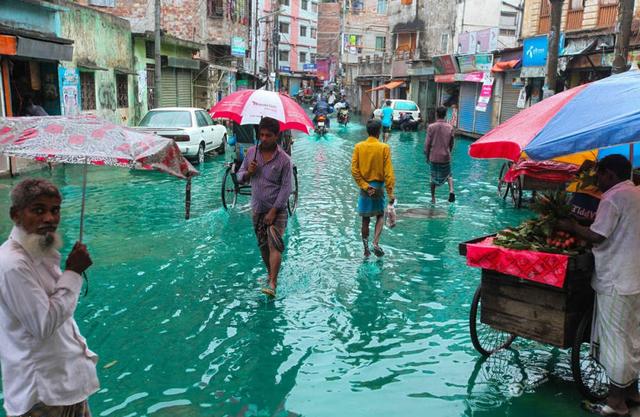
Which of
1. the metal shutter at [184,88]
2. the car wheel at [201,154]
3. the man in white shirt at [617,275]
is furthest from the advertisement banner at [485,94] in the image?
the man in white shirt at [617,275]

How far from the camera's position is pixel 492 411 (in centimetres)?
408

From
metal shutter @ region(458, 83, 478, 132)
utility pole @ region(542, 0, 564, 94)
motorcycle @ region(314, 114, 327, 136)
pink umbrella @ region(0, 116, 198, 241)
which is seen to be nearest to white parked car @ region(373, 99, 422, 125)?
metal shutter @ region(458, 83, 478, 132)

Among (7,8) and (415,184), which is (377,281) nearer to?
(415,184)

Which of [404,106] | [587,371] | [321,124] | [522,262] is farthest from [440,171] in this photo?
[404,106]

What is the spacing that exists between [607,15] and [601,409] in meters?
19.1

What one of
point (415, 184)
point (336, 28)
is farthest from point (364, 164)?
point (336, 28)

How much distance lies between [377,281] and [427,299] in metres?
0.75

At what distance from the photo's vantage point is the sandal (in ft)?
13.1

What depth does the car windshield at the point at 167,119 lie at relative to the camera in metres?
15.9

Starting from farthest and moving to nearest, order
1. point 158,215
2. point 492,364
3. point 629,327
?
point 158,215 → point 492,364 → point 629,327

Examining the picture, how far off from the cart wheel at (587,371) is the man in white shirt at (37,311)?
3.25 m

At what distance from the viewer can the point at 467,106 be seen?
32.5 m

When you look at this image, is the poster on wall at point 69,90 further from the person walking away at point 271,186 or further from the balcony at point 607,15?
the balcony at point 607,15

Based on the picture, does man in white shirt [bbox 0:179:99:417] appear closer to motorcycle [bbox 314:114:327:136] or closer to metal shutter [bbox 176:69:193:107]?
motorcycle [bbox 314:114:327:136]
